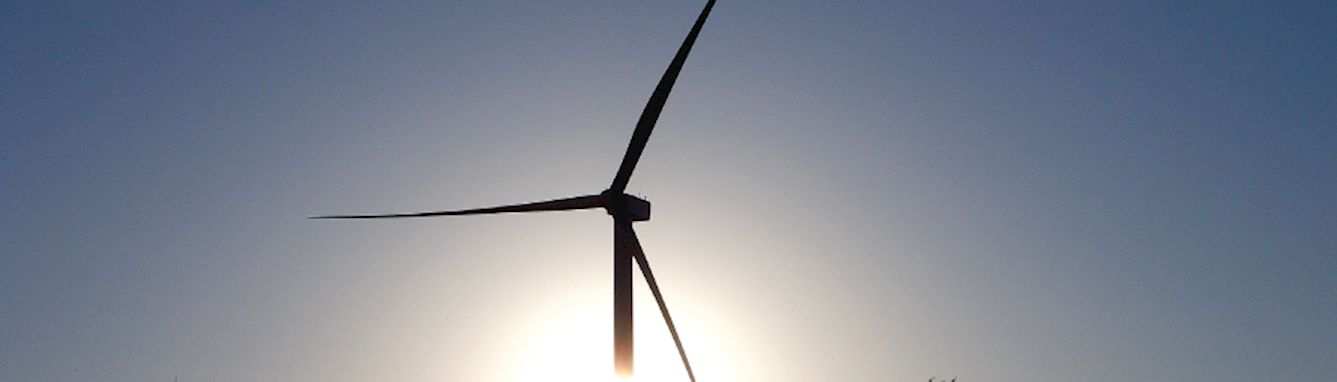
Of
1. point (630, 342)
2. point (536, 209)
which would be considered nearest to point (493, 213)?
point (536, 209)

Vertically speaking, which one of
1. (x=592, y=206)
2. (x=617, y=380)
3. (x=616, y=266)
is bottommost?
(x=617, y=380)

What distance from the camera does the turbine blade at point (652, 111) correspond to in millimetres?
55281

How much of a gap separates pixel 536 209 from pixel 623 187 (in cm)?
523

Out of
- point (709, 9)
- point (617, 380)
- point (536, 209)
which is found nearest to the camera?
point (617, 380)

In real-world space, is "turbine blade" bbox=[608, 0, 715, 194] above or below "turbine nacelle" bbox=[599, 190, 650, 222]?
above

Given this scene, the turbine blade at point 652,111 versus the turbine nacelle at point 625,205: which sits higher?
the turbine blade at point 652,111

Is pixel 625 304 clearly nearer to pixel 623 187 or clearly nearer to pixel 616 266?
pixel 616 266

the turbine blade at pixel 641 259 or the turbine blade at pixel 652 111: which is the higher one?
the turbine blade at pixel 652 111

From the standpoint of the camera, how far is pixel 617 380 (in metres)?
51.8

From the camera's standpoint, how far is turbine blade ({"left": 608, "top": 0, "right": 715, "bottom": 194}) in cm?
5528

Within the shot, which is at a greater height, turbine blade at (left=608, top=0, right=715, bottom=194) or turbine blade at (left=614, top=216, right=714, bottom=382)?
turbine blade at (left=608, top=0, right=715, bottom=194)

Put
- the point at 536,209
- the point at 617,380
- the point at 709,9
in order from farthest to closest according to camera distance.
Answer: the point at 536,209 → the point at 709,9 → the point at 617,380

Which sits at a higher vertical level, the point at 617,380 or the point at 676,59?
the point at 676,59

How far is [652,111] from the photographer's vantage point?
183 ft
